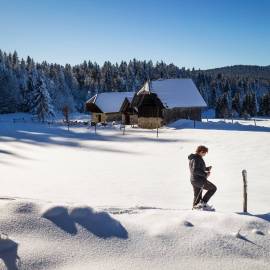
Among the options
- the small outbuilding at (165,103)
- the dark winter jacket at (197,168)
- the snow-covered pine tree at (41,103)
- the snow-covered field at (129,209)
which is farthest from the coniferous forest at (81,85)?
the dark winter jacket at (197,168)

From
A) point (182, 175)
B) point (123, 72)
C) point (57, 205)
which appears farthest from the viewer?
point (123, 72)

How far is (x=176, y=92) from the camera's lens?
49.5m

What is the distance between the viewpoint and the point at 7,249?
6.11 m

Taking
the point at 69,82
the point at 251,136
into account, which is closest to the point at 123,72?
the point at 69,82

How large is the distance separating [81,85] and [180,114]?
319 feet

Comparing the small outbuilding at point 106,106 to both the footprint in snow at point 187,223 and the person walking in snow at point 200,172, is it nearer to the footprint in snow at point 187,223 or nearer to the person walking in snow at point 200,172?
the person walking in snow at point 200,172

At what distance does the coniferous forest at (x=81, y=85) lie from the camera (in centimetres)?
9525

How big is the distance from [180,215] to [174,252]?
1626 mm

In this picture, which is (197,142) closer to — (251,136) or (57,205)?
(251,136)

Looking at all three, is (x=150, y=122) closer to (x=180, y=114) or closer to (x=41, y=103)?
(x=180, y=114)

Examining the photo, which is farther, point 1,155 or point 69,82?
point 69,82

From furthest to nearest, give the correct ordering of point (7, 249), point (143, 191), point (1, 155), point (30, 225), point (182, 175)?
point (1, 155), point (182, 175), point (143, 191), point (30, 225), point (7, 249)

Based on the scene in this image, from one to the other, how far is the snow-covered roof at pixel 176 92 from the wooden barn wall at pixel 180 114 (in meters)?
0.70

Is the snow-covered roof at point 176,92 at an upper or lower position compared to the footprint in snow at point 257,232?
upper
